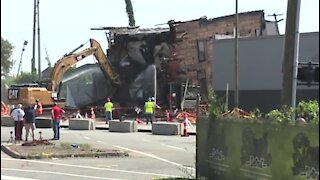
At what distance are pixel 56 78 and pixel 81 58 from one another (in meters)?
2.33

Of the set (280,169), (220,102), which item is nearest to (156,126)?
(220,102)

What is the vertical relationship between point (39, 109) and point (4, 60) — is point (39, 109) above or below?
below

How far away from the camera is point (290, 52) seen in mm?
11430

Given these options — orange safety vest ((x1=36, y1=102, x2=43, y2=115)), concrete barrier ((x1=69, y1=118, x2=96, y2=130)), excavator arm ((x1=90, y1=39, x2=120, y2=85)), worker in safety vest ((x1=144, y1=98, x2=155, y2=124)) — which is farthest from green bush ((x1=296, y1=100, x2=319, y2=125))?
excavator arm ((x1=90, y1=39, x2=120, y2=85))

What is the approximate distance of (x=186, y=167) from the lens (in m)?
17.3

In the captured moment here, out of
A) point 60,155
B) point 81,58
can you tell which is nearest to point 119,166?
point 60,155

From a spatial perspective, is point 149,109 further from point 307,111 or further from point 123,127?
point 307,111

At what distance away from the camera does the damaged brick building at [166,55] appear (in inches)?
1886

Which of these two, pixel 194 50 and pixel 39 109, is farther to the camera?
pixel 194 50

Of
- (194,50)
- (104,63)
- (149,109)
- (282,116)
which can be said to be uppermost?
(194,50)

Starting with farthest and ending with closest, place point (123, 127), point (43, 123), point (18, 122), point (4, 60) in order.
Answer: point (43, 123) → point (123, 127) → point (18, 122) → point (4, 60)

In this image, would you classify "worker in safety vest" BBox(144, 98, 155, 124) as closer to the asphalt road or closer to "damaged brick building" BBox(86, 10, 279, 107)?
"damaged brick building" BBox(86, 10, 279, 107)

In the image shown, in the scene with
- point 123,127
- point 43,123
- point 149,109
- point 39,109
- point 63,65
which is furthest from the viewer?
Answer: point 63,65

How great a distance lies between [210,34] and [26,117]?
88.6ft
